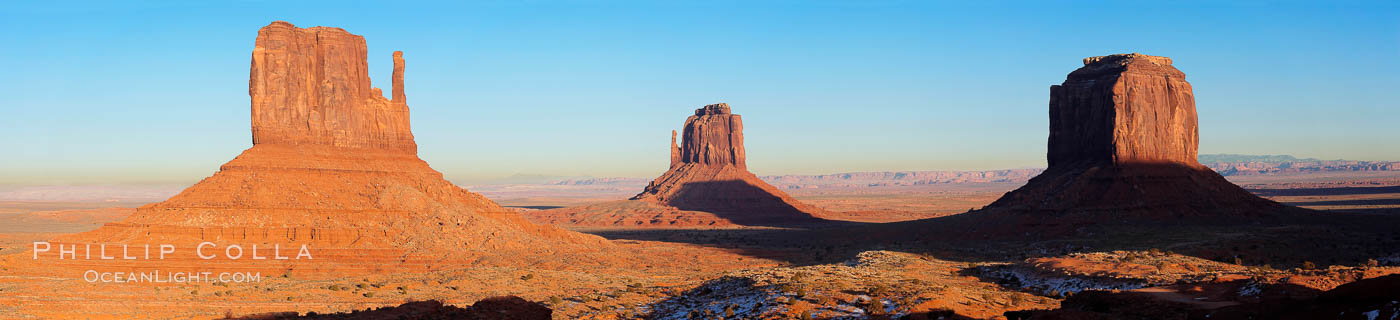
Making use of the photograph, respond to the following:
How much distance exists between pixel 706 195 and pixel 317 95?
8229 cm

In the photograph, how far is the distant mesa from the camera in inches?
5054

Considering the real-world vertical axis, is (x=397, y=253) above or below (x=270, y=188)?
below

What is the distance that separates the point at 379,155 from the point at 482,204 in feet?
25.5

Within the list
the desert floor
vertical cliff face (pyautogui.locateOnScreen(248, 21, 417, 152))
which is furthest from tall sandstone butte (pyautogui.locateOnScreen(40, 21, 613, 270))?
the desert floor

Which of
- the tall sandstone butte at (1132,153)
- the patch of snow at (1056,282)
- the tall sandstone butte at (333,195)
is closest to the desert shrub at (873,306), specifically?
the patch of snow at (1056,282)

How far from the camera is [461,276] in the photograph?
152 ft

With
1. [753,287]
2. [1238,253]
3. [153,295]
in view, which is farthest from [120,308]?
[1238,253]

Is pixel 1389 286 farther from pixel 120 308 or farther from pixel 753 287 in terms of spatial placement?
pixel 120 308

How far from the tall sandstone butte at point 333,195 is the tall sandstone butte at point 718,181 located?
65.8m

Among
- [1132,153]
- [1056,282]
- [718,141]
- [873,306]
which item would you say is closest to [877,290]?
[873,306]

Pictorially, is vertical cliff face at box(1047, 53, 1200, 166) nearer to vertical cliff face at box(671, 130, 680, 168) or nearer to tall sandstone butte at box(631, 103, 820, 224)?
tall sandstone butte at box(631, 103, 820, 224)

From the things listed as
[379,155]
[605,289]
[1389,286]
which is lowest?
[605,289]

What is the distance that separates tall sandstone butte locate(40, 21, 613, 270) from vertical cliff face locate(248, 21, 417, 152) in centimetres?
7

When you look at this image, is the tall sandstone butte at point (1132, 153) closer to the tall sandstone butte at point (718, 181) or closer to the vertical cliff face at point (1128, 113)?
the vertical cliff face at point (1128, 113)
